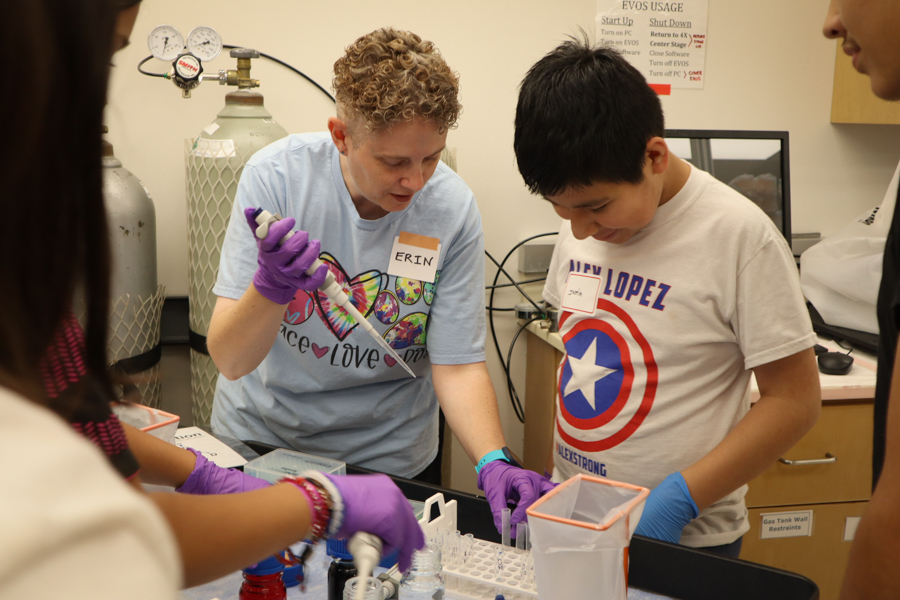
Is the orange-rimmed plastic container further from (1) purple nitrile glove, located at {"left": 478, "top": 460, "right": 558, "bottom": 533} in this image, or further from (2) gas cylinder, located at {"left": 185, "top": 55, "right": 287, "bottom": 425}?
(2) gas cylinder, located at {"left": 185, "top": 55, "right": 287, "bottom": 425}

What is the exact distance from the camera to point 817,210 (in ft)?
9.03

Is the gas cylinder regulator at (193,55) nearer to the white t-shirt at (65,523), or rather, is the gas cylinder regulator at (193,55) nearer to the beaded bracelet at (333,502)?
the beaded bracelet at (333,502)

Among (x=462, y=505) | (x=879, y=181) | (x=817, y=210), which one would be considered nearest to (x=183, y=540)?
(x=462, y=505)

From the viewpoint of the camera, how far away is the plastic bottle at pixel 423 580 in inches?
36.3

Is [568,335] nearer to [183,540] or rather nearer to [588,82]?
[588,82]

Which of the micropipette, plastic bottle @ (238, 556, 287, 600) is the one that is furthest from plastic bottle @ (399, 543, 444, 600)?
the micropipette

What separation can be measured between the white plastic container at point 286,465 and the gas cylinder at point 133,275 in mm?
939

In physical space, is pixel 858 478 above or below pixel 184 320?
below

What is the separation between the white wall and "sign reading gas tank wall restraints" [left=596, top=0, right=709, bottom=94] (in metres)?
0.05

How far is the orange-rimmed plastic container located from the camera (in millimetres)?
828

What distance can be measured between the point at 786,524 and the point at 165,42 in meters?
2.20

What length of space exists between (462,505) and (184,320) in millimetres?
1593

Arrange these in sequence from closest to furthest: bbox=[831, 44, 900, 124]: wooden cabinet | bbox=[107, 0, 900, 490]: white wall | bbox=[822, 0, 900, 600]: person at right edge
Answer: bbox=[822, 0, 900, 600]: person at right edge < bbox=[107, 0, 900, 490]: white wall < bbox=[831, 44, 900, 124]: wooden cabinet

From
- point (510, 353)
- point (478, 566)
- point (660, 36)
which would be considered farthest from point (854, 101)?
point (478, 566)
